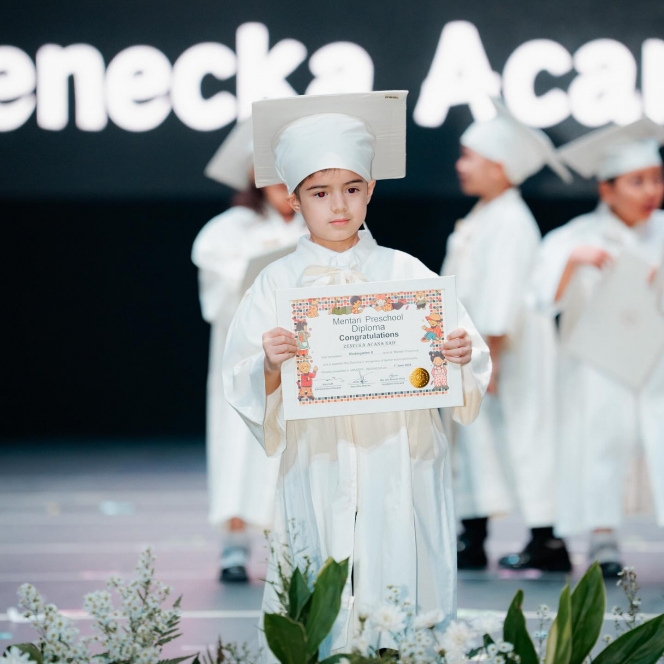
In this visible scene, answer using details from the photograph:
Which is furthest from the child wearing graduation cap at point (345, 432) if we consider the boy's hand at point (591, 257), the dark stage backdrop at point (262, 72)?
the dark stage backdrop at point (262, 72)

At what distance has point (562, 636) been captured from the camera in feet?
7.29

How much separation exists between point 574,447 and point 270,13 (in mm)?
3263

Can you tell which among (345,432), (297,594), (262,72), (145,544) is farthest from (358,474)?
(262,72)

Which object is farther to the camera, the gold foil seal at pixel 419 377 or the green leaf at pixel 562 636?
the gold foil seal at pixel 419 377

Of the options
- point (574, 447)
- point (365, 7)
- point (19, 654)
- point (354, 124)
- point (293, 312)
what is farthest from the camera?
point (365, 7)

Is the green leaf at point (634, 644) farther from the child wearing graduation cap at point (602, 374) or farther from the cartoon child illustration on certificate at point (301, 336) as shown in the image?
the child wearing graduation cap at point (602, 374)

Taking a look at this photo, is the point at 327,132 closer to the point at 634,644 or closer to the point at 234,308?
the point at 634,644

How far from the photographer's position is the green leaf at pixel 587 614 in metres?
2.32

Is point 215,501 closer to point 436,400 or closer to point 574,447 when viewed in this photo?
point 574,447

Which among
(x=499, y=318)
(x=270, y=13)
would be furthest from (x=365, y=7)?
(x=499, y=318)

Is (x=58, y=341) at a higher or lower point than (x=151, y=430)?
higher

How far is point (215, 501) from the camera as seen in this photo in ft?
16.9

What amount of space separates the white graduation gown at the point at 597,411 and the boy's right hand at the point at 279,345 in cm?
268

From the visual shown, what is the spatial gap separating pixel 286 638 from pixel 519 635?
0.44m
